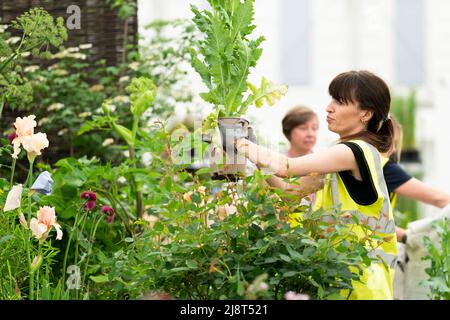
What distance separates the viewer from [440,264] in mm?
3383

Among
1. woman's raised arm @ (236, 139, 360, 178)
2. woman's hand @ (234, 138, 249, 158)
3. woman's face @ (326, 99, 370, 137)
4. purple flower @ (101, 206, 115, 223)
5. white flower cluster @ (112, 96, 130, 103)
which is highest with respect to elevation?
white flower cluster @ (112, 96, 130, 103)

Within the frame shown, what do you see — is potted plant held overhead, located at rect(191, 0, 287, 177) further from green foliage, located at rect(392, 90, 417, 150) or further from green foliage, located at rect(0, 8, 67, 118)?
green foliage, located at rect(392, 90, 417, 150)

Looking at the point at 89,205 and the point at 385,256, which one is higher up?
the point at 89,205

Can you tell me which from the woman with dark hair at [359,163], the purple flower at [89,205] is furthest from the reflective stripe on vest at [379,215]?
the purple flower at [89,205]

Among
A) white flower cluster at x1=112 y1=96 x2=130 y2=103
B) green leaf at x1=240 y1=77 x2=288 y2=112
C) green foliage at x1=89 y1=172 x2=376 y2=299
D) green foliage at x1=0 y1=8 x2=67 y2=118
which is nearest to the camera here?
green foliage at x1=89 y1=172 x2=376 y2=299

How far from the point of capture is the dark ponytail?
266 centimetres

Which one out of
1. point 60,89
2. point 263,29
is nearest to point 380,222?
point 60,89

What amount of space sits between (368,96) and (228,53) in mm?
418

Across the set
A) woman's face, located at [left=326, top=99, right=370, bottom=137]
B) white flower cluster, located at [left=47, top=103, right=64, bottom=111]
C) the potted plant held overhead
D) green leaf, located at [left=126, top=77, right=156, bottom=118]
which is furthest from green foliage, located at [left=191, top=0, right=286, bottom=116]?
white flower cluster, located at [left=47, top=103, right=64, bottom=111]

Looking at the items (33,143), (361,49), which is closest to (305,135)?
(33,143)

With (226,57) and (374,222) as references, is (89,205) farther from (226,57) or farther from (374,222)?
(374,222)

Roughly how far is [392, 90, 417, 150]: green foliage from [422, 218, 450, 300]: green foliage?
7393mm

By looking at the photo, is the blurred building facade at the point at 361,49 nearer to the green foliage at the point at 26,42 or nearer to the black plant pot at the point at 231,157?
the green foliage at the point at 26,42
